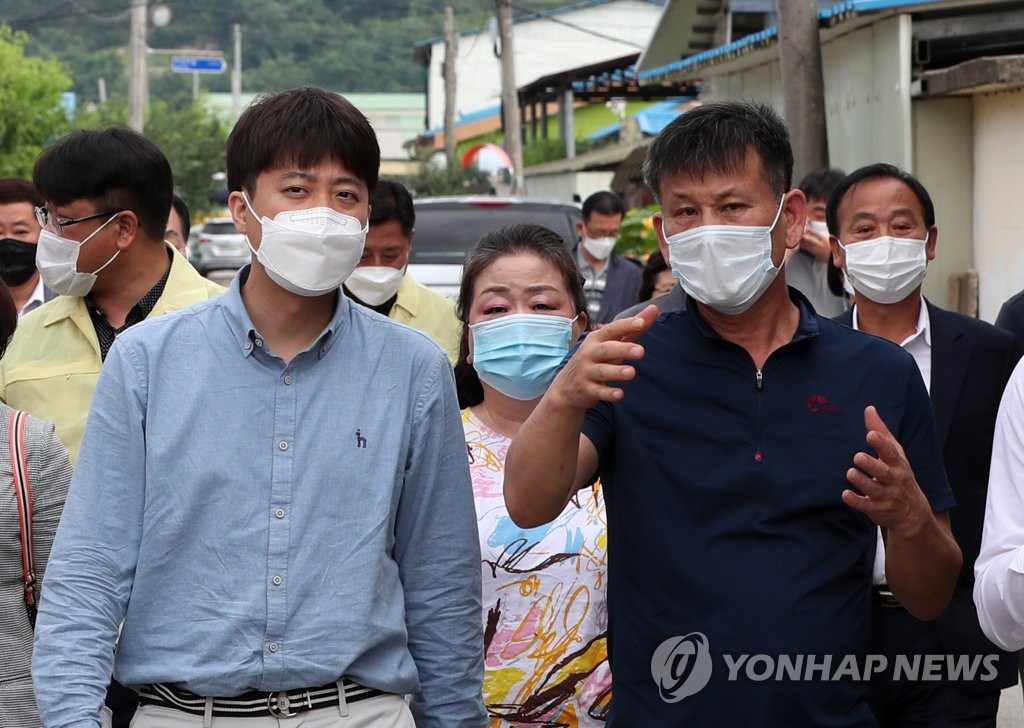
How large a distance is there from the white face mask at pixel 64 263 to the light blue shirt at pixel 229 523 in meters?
1.45

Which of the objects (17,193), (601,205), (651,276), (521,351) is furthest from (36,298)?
(601,205)

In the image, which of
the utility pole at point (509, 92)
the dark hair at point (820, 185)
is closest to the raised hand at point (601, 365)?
the dark hair at point (820, 185)

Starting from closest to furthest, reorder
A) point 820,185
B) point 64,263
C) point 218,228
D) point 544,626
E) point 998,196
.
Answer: point 544,626 < point 64,263 < point 820,185 < point 998,196 < point 218,228

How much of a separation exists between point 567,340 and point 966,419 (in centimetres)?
126

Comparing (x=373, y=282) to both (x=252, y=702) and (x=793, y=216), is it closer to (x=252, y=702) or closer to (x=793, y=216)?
(x=793, y=216)

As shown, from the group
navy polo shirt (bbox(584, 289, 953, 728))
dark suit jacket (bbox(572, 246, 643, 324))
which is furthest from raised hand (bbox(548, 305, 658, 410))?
dark suit jacket (bbox(572, 246, 643, 324))

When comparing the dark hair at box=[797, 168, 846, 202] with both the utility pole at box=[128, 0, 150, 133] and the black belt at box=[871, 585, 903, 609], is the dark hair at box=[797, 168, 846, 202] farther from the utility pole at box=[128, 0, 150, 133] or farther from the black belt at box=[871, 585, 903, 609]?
the utility pole at box=[128, 0, 150, 133]

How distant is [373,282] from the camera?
6332mm

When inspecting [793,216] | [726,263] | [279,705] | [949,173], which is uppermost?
[949,173]

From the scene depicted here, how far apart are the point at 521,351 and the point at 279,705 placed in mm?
1468

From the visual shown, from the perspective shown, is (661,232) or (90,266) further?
(90,266)

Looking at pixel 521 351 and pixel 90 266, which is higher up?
pixel 90 266

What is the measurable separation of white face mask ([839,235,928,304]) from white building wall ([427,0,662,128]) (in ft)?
188

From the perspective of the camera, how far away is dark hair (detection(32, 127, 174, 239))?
467 cm
